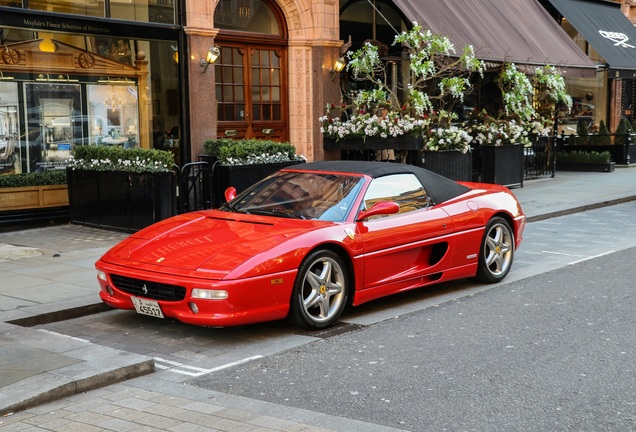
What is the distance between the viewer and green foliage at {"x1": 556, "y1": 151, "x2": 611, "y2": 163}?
2397cm

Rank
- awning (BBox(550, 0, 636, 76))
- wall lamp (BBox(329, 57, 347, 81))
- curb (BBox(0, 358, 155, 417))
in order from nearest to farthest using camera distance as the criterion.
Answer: curb (BBox(0, 358, 155, 417)), wall lamp (BBox(329, 57, 347, 81)), awning (BBox(550, 0, 636, 76))

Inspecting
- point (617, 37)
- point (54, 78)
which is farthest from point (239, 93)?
point (617, 37)

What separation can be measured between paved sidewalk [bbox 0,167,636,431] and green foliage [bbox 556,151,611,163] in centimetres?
1680

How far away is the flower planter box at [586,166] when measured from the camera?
942 inches

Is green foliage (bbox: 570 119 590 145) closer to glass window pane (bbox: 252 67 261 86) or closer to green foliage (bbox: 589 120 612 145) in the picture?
green foliage (bbox: 589 120 612 145)

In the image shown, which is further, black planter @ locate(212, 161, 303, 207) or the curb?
black planter @ locate(212, 161, 303, 207)

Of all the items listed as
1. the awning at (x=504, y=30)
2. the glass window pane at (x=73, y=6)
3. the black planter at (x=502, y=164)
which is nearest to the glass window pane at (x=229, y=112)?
the glass window pane at (x=73, y=6)

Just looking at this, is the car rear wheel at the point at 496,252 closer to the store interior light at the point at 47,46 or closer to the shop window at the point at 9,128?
the shop window at the point at 9,128

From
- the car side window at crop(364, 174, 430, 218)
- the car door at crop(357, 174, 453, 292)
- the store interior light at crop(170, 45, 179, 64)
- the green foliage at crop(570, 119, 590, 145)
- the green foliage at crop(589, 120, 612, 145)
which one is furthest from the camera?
the green foliage at crop(570, 119, 590, 145)

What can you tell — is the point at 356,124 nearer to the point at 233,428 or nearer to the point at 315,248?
the point at 315,248

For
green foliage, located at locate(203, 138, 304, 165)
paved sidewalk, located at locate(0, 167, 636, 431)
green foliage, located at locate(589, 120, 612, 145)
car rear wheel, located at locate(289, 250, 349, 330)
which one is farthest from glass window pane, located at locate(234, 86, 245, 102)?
green foliage, located at locate(589, 120, 612, 145)

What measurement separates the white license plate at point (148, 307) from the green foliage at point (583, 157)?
19.5 meters

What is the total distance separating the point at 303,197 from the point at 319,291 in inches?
49.2

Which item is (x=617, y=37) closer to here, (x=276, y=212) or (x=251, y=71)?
(x=251, y=71)
